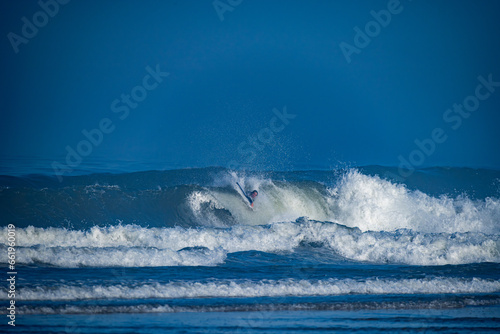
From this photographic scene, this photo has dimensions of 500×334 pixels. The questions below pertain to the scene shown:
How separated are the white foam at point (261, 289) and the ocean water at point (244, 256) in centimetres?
3

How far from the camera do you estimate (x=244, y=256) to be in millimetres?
11820

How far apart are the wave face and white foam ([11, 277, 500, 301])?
3 centimetres

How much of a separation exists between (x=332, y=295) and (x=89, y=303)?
3921mm

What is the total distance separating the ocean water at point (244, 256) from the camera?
7797mm

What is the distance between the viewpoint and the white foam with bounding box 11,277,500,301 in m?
8.52

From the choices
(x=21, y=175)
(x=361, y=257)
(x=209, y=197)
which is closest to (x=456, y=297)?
(x=361, y=257)

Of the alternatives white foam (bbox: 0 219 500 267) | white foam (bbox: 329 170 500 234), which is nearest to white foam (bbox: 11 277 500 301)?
white foam (bbox: 0 219 500 267)

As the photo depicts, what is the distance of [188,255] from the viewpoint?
11.1 metres

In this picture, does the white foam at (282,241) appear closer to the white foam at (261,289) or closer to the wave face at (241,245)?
the wave face at (241,245)

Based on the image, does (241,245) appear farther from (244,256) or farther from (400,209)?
(400,209)

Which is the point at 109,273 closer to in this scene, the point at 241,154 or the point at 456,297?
the point at 456,297

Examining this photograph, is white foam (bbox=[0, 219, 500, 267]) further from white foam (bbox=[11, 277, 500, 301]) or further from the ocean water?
white foam (bbox=[11, 277, 500, 301])

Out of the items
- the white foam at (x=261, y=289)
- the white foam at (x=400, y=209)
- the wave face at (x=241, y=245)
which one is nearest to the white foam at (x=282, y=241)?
the wave face at (x=241, y=245)

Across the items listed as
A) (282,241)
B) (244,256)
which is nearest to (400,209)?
(282,241)
